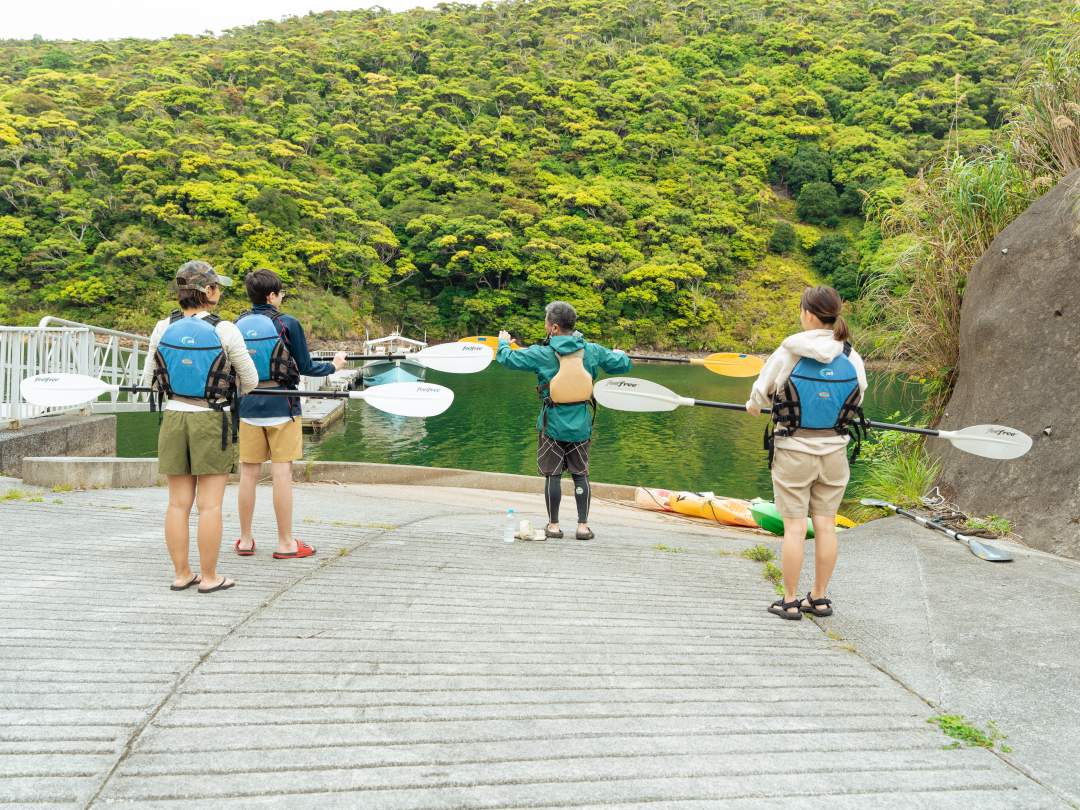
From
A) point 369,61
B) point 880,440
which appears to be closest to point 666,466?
point 880,440

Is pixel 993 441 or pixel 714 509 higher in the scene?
pixel 993 441

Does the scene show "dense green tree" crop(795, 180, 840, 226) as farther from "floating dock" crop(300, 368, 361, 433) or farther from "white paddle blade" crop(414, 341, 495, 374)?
"white paddle blade" crop(414, 341, 495, 374)

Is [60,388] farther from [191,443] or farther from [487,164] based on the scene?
[487,164]

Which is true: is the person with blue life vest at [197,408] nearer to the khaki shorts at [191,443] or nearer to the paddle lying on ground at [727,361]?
the khaki shorts at [191,443]

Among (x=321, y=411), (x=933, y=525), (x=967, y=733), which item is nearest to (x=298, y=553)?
(x=967, y=733)

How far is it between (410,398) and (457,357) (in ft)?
3.27

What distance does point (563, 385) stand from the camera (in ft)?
18.3

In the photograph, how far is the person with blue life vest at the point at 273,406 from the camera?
4.66m

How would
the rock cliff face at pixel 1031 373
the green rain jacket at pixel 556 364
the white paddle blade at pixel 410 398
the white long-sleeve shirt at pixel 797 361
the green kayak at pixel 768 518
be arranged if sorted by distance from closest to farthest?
the white long-sleeve shirt at pixel 797 361 → the white paddle blade at pixel 410 398 → the green rain jacket at pixel 556 364 → the rock cliff face at pixel 1031 373 → the green kayak at pixel 768 518

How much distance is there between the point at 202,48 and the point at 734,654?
119 metres

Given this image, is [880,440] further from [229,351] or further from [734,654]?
[229,351]

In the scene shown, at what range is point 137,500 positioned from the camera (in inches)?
291

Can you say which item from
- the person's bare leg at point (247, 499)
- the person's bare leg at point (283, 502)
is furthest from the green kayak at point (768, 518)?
the person's bare leg at point (247, 499)

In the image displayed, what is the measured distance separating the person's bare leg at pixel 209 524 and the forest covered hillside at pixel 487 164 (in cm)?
4960
